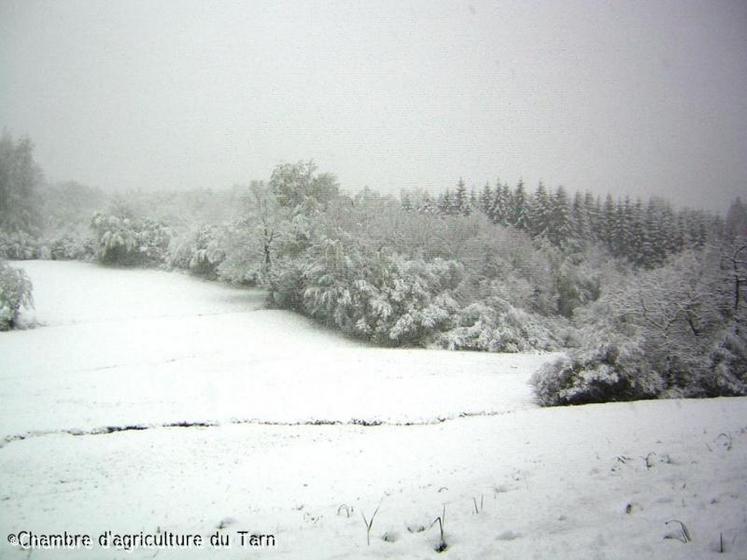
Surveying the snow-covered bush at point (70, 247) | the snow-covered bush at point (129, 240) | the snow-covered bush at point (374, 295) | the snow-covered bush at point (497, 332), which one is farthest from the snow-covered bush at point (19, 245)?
the snow-covered bush at point (497, 332)

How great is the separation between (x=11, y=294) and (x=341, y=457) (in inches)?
755

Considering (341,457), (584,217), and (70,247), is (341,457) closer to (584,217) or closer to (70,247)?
(70,247)

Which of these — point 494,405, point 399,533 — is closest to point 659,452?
point 399,533

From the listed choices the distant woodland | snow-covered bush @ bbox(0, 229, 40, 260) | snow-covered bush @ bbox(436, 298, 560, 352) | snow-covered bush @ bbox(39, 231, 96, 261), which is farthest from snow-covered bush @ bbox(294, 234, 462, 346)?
snow-covered bush @ bbox(39, 231, 96, 261)

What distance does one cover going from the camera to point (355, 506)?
5.55m

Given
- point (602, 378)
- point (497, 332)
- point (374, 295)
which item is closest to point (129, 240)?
point (374, 295)

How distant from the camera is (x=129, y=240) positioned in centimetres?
3450

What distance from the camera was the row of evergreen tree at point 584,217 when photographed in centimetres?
3991

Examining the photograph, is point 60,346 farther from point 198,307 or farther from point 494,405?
point 494,405

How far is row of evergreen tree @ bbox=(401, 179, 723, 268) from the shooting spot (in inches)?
1571

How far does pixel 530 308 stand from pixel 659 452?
22692mm

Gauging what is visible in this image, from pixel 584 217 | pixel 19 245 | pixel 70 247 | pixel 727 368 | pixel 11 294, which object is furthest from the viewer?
pixel 584 217

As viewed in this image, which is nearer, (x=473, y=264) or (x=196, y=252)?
(x=473, y=264)

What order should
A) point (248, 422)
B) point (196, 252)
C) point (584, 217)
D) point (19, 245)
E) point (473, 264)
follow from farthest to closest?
1. point (584, 217)
2. point (196, 252)
3. point (19, 245)
4. point (473, 264)
5. point (248, 422)
